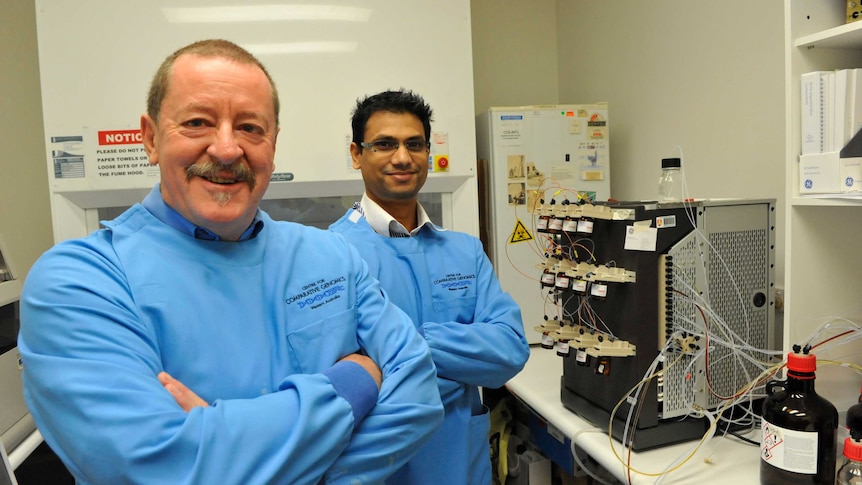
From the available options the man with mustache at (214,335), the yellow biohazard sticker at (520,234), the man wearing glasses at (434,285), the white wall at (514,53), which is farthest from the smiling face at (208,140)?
the white wall at (514,53)

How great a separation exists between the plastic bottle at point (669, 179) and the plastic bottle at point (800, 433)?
0.53 m

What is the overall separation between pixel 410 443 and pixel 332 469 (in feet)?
0.46

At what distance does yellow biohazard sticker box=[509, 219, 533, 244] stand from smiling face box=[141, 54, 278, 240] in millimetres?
1740

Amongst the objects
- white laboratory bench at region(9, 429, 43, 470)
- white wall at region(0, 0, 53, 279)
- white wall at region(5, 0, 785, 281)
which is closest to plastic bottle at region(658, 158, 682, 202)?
white wall at region(5, 0, 785, 281)

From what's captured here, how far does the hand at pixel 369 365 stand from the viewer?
3.11ft

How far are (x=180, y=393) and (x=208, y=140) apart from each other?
409 mm

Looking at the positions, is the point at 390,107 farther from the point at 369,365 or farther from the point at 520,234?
the point at 520,234

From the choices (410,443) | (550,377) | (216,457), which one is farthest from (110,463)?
(550,377)

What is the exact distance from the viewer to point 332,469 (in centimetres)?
85

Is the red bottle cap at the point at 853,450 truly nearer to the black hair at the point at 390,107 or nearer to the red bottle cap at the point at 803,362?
the red bottle cap at the point at 803,362

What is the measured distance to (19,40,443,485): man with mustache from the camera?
72 cm

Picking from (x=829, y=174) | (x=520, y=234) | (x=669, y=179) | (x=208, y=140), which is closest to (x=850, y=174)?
(x=829, y=174)

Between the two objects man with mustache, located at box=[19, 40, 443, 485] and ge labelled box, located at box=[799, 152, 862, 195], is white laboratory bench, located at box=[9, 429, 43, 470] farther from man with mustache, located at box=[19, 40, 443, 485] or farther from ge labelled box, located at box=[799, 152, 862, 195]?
ge labelled box, located at box=[799, 152, 862, 195]

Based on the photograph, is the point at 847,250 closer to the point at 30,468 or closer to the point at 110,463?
the point at 110,463
